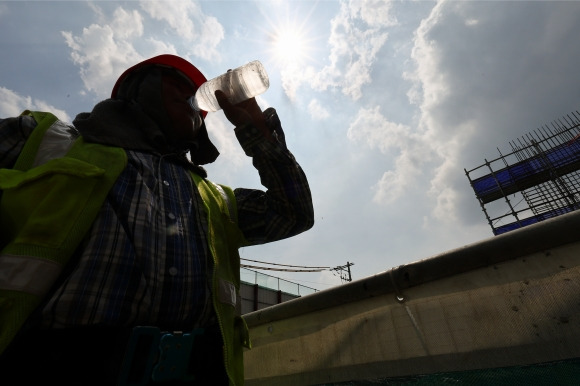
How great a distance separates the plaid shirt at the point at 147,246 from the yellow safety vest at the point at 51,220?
53 millimetres

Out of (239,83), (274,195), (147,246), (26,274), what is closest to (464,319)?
(274,195)

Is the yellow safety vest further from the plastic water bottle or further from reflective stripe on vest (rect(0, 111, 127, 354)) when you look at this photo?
the plastic water bottle

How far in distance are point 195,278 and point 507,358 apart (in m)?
1.78

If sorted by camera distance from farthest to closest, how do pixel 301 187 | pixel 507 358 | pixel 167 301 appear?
pixel 301 187
pixel 507 358
pixel 167 301

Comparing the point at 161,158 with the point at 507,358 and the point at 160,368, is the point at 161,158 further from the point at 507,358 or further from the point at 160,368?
the point at 507,358

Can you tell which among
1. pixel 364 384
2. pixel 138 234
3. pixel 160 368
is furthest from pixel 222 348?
pixel 364 384

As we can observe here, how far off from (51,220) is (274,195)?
115 centimetres

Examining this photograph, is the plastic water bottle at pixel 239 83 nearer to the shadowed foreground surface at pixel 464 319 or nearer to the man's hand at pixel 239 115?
the man's hand at pixel 239 115

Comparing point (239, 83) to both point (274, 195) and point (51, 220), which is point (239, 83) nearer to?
point (274, 195)

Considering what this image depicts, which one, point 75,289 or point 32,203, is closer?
point 75,289

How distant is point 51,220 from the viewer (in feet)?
3.48

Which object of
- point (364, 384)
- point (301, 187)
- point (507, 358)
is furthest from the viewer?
point (364, 384)

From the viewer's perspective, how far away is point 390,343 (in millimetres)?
2119

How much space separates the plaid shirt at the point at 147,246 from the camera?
1.04 metres
